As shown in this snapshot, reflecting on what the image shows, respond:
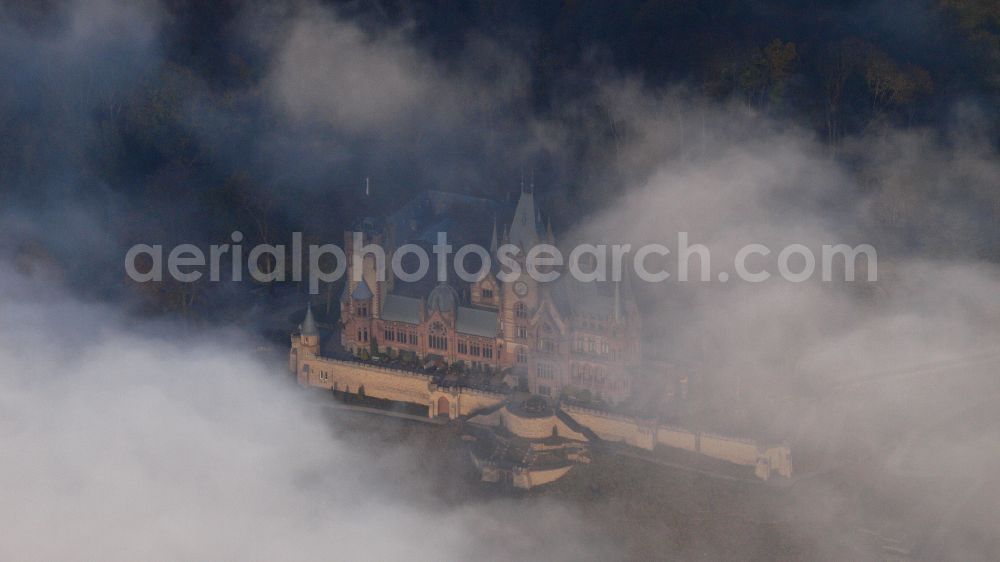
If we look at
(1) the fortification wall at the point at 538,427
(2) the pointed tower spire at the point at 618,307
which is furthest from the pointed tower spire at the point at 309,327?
(2) the pointed tower spire at the point at 618,307

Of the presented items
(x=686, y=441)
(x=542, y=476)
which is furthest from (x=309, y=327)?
(x=686, y=441)

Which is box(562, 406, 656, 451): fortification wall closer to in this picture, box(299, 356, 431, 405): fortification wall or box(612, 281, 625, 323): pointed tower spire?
box(612, 281, 625, 323): pointed tower spire

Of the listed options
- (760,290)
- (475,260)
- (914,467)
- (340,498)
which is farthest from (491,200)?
(914,467)

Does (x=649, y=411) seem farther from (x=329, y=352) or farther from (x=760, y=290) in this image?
(x=329, y=352)

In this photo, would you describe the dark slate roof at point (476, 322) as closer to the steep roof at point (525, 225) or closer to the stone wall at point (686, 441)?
the steep roof at point (525, 225)

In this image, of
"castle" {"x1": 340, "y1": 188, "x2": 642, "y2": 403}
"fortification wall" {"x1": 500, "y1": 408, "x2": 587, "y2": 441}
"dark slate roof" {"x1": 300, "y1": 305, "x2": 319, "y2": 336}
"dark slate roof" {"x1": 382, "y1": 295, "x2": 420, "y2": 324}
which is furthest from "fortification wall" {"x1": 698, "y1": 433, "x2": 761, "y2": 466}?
"dark slate roof" {"x1": 300, "y1": 305, "x2": 319, "y2": 336}

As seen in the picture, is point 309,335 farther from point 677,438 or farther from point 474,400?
point 677,438
